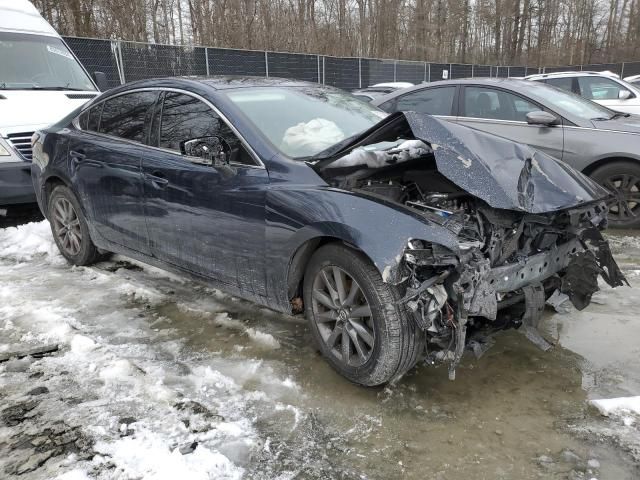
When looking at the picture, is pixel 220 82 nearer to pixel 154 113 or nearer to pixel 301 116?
pixel 154 113

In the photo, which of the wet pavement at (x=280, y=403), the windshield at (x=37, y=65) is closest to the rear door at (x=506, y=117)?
the wet pavement at (x=280, y=403)

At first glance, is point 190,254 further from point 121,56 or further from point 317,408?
point 121,56

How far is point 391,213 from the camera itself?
277cm

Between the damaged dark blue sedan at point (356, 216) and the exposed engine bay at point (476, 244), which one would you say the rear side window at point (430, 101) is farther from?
the exposed engine bay at point (476, 244)

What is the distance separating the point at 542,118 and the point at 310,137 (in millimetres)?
3450

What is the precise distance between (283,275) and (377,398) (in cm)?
88

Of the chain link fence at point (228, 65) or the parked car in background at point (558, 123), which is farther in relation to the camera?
the chain link fence at point (228, 65)

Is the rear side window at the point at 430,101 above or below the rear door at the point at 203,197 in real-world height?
above

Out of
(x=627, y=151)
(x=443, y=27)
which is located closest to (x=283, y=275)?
(x=627, y=151)

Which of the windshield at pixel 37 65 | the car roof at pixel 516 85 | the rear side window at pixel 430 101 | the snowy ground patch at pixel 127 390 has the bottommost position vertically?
the snowy ground patch at pixel 127 390

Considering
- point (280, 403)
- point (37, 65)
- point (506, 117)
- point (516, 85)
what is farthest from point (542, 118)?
point (37, 65)

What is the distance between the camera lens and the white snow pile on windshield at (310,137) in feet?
11.3

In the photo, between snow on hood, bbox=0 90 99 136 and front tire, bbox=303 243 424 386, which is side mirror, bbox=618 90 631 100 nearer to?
front tire, bbox=303 243 424 386

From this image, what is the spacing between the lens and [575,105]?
20.6ft
